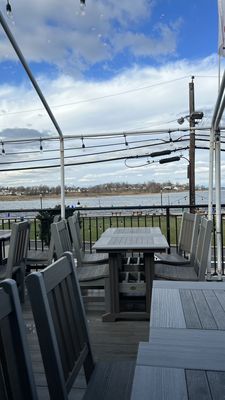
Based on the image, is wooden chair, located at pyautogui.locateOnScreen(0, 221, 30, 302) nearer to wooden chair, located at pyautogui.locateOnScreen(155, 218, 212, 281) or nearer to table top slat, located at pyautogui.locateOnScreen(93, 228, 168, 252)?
table top slat, located at pyautogui.locateOnScreen(93, 228, 168, 252)

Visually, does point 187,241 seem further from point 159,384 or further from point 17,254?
point 159,384

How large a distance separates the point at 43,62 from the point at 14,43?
1635 mm

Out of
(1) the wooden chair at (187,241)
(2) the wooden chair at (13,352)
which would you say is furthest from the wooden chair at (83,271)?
(2) the wooden chair at (13,352)

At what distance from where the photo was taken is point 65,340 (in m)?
1.37

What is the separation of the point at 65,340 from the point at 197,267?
7.51ft

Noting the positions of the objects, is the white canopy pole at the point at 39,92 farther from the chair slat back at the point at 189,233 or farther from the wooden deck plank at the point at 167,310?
the wooden deck plank at the point at 167,310

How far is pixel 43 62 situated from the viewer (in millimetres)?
5062

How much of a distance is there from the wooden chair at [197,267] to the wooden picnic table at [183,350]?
1419 millimetres

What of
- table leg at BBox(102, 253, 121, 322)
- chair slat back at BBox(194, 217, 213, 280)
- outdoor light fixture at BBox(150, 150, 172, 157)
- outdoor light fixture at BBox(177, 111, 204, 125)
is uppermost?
outdoor light fixture at BBox(177, 111, 204, 125)

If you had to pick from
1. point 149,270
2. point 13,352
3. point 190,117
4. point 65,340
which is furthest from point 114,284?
point 190,117

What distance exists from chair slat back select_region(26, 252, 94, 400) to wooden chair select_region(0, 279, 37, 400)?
0.31 ft

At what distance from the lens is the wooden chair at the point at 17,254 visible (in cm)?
341

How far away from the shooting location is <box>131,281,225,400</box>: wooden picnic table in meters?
0.91

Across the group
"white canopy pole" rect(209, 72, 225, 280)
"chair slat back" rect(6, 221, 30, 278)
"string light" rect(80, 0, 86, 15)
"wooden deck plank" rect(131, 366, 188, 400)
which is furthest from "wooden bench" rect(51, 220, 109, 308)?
"wooden deck plank" rect(131, 366, 188, 400)
